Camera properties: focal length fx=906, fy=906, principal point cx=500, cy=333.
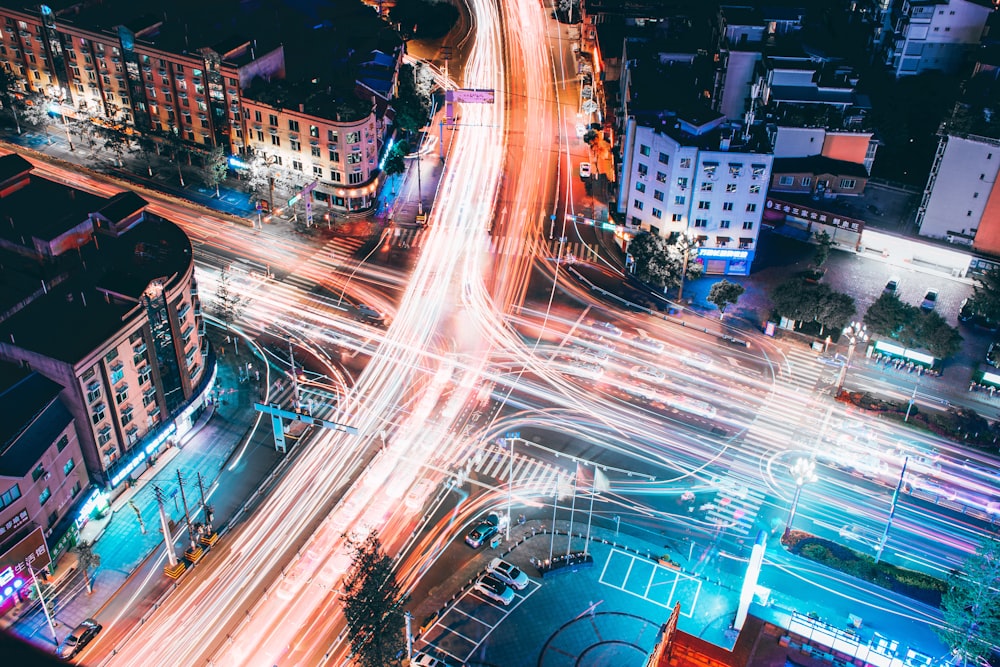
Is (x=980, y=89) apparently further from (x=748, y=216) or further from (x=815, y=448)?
(x=815, y=448)

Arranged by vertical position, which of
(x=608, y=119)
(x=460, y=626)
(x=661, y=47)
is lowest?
(x=460, y=626)

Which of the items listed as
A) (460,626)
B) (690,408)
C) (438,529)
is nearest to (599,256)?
(690,408)

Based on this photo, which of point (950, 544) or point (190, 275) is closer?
point (950, 544)

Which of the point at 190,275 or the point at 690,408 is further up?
the point at 190,275

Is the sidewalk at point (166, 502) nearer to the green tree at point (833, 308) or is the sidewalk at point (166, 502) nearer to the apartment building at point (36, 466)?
the apartment building at point (36, 466)

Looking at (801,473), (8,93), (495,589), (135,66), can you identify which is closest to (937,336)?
(801,473)

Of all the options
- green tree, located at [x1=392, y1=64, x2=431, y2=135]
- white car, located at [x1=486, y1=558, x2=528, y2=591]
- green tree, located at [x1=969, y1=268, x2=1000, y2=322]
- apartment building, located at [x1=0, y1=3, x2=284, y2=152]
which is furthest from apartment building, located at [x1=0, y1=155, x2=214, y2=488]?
green tree, located at [x1=969, y1=268, x2=1000, y2=322]
